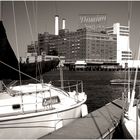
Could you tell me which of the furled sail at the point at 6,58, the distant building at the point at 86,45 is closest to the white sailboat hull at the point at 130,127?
the furled sail at the point at 6,58

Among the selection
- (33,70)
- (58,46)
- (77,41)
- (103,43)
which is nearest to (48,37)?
(58,46)

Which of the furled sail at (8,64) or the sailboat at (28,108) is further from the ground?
the furled sail at (8,64)

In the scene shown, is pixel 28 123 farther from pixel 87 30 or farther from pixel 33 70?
pixel 87 30

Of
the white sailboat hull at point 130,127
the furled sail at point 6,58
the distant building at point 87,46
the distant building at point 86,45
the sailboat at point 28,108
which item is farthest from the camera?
→ the distant building at point 87,46

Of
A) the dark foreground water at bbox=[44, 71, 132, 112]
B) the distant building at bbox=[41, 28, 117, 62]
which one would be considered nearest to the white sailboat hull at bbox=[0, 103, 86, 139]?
the dark foreground water at bbox=[44, 71, 132, 112]

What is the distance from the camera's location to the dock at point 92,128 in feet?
36.2

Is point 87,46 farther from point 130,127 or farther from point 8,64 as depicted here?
point 130,127

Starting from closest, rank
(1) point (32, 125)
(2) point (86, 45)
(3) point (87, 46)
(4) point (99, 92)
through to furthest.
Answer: (1) point (32, 125) < (4) point (99, 92) < (2) point (86, 45) < (3) point (87, 46)

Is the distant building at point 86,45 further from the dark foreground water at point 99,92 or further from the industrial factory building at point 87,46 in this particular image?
the dark foreground water at point 99,92

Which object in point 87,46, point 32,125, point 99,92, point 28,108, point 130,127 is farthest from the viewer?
point 87,46

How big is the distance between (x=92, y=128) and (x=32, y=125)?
2536mm

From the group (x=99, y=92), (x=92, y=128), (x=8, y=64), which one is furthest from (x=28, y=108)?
(x=99, y=92)

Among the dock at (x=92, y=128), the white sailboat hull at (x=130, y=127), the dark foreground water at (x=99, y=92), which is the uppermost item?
the white sailboat hull at (x=130, y=127)

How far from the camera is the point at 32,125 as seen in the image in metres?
11.6
